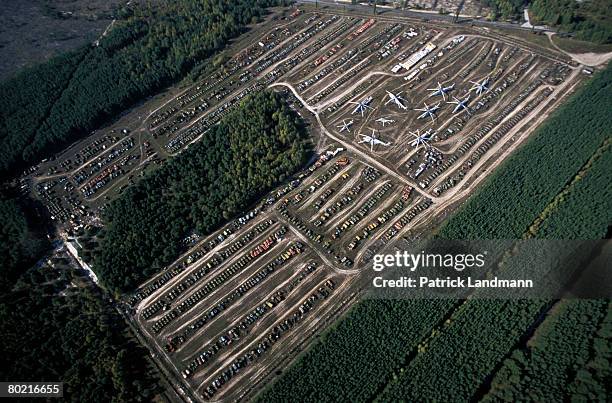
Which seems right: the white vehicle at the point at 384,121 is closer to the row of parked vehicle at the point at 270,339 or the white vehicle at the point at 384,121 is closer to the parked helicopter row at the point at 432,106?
the parked helicopter row at the point at 432,106

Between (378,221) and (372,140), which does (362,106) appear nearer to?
(372,140)

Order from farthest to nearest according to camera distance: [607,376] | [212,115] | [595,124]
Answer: [212,115] < [595,124] < [607,376]

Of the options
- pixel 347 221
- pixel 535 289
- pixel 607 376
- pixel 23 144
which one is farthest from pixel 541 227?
pixel 23 144

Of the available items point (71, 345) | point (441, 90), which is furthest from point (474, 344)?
point (71, 345)

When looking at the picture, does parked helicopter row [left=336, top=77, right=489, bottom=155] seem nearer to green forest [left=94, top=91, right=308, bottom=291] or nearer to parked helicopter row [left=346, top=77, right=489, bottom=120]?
parked helicopter row [left=346, top=77, right=489, bottom=120]

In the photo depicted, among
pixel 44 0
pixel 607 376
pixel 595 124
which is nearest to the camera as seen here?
pixel 607 376

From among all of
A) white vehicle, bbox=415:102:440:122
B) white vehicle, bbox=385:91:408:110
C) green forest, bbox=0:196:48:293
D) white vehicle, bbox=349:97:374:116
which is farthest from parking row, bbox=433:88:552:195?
green forest, bbox=0:196:48:293

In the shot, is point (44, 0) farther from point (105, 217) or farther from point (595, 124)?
point (595, 124)
